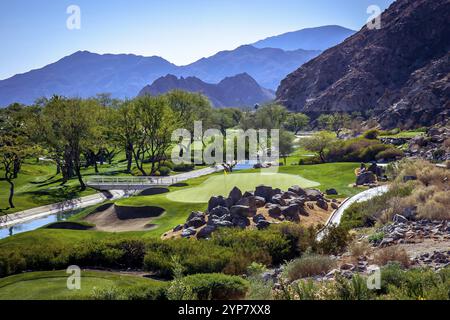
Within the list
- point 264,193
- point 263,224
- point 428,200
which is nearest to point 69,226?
point 264,193

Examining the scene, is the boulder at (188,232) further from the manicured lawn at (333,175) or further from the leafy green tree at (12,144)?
the leafy green tree at (12,144)

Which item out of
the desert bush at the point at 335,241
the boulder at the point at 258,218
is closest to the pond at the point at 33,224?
the boulder at the point at 258,218

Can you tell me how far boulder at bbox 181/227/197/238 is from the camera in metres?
29.6

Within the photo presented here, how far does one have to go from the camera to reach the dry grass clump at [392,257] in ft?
59.0

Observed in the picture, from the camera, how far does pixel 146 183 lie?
63156mm

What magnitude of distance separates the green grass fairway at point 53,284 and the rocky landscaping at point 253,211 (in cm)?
990

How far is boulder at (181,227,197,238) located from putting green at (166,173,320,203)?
14.0 metres

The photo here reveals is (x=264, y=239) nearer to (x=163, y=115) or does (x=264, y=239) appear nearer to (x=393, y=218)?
(x=393, y=218)

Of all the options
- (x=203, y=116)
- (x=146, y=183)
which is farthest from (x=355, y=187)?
(x=203, y=116)

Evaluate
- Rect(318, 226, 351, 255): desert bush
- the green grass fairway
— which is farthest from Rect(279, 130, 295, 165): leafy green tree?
the green grass fairway

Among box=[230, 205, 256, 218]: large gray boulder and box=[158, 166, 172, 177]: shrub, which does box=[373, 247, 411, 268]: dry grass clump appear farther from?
box=[158, 166, 172, 177]: shrub

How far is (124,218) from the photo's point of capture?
4159cm

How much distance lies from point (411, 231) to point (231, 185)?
27.5 meters

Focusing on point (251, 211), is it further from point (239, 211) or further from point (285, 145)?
point (285, 145)
